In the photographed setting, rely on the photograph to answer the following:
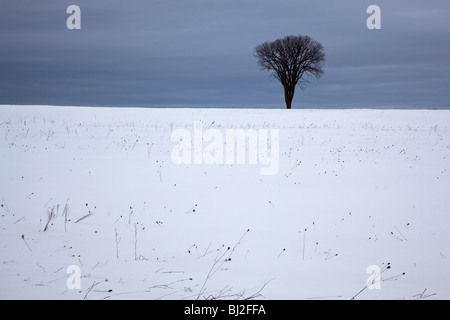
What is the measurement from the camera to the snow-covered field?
4.67 metres

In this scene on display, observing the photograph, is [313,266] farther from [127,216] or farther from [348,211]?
[127,216]

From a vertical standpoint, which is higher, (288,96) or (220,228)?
(288,96)

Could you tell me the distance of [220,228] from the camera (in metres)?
6.78

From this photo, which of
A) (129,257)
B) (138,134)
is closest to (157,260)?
(129,257)

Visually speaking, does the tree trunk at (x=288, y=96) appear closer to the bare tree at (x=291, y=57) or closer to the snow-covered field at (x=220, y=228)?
the bare tree at (x=291, y=57)

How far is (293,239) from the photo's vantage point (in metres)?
6.38

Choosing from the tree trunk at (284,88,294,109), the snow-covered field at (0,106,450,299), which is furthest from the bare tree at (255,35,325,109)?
the snow-covered field at (0,106,450,299)

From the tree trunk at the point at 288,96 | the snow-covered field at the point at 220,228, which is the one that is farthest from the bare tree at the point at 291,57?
the snow-covered field at the point at 220,228

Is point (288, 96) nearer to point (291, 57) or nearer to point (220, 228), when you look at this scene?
point (291, 57)

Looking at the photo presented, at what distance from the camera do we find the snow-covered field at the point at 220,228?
4.67 metres

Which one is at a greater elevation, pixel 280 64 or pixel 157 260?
pixel 280 64

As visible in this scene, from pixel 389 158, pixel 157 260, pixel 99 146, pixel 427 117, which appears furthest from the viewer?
pixel 427 117

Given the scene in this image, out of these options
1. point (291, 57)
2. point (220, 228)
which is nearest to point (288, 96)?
point (291, 57)

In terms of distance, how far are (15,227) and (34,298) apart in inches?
106
